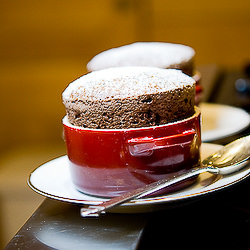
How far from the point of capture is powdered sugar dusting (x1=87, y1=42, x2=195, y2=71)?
87 centimetres

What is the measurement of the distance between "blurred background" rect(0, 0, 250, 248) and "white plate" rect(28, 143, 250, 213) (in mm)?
2060

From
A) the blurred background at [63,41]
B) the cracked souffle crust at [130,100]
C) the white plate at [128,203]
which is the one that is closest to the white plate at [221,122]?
the white plate at [128,203]

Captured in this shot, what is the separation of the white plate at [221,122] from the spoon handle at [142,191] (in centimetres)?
28

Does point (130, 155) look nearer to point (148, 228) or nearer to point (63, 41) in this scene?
point (148, 228)

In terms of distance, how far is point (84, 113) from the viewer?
603 mm

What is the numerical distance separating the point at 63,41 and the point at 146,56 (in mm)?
2105

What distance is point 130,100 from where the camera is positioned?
575 mm

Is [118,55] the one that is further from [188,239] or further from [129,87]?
[188,239]

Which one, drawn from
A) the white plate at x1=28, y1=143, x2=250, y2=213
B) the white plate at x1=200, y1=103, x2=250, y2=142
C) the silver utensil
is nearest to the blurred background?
the white plate at x1=200, y1=103, x2=250, y2=142

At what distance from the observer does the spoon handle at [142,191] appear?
0.50 m

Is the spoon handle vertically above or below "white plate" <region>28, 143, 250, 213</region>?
above

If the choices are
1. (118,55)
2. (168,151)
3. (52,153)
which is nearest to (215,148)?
(168,151)

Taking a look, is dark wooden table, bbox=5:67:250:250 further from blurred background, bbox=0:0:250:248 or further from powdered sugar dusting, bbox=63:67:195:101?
blurred background, bbox=0:0:250:248

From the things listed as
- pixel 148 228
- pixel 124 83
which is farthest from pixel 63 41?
pixel 148 228
